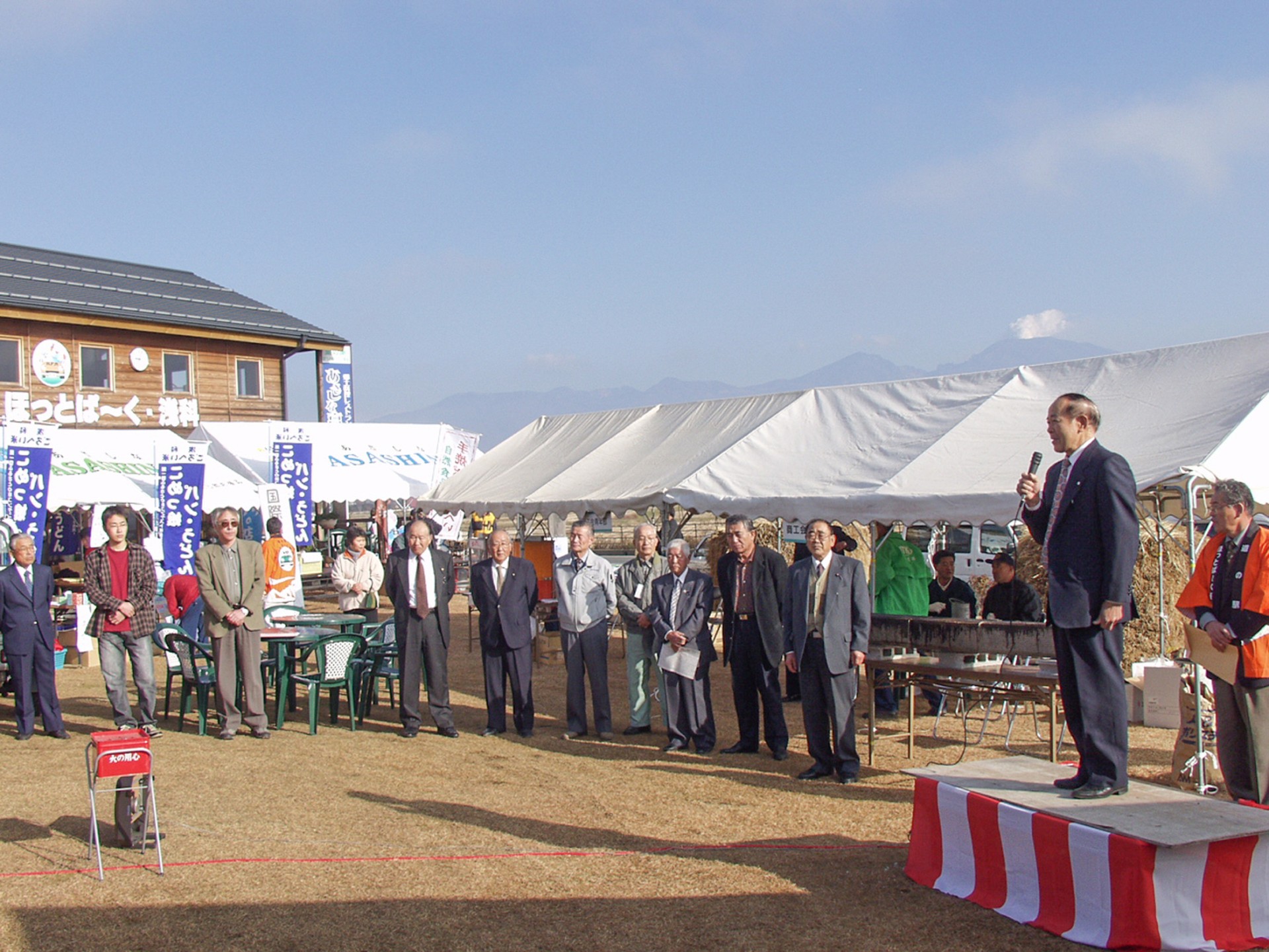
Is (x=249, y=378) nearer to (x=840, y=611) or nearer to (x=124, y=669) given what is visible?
(x=124, y=669)

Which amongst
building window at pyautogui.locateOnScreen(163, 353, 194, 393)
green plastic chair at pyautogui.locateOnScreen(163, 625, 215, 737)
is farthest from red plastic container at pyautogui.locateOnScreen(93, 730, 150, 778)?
building window at pyautogui.locateOnScreen(163, 353, 194, 393)

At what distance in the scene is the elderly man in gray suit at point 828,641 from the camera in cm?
684

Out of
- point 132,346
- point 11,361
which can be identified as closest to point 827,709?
point 11,361

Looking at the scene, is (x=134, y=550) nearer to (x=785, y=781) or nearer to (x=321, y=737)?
(x=321, y=737)

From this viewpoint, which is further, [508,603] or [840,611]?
[508,603]

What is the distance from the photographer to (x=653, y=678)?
11.0m

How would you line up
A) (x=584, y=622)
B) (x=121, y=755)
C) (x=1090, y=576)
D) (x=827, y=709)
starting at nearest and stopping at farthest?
(x=1090, y=576) → (x=121, y=755) → (x=827, y=709) → (x=584, y=622)

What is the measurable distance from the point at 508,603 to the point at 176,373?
61.8 ft

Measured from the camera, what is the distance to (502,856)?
5.51m

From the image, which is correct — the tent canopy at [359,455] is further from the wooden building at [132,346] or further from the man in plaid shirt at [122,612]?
the man in plaid shirt at [122,612]

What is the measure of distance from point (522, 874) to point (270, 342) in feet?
75.5

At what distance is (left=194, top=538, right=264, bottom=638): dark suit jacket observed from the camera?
8.36 metres

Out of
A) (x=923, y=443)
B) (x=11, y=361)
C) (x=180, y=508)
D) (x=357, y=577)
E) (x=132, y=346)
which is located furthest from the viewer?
(x=132, y=346)

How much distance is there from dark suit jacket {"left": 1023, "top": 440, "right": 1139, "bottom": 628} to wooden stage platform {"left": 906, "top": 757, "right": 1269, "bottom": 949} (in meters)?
0.77
